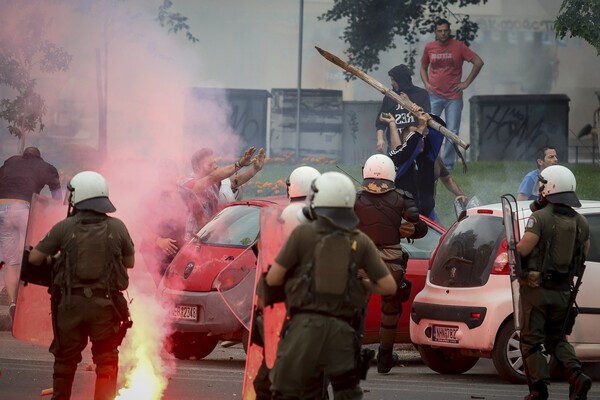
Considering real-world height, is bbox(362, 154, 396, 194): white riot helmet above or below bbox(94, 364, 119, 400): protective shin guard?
above

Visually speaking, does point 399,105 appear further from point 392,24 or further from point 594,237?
point 392,24

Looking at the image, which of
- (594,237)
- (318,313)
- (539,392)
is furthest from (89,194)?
(594,237)

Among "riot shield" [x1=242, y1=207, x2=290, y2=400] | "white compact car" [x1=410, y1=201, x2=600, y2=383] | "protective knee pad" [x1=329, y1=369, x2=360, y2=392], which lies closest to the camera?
"protective knee pad" [x1=329, y1=369, x2=360, y2=392]

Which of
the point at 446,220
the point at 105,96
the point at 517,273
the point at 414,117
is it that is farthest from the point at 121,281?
the point at 446,220

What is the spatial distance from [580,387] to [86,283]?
3178 millimetres

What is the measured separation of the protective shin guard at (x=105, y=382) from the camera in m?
7.62

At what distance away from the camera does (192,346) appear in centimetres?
1134

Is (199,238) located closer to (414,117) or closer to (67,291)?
(67,291)

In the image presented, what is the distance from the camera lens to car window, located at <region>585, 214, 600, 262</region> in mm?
9781

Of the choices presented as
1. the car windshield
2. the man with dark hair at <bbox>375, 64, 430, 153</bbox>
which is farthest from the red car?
the man with dark hair at <bbox>375, 64, 430, 153</bbox>

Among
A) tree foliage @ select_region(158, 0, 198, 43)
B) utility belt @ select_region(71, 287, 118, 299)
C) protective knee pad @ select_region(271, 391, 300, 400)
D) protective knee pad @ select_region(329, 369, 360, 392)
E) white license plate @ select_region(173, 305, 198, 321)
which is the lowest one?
white license plate @ select_region(173, 305, 198, 321)

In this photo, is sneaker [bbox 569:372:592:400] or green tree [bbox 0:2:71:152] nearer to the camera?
sneaker [bbox 569:372:592:400]

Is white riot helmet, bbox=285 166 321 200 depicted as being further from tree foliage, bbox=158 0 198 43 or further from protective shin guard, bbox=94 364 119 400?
tree foliage, bbox=158 0 198 43

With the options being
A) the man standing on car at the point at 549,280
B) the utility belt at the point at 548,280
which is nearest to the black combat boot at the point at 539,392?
the man standing on car at the point at 549,280
